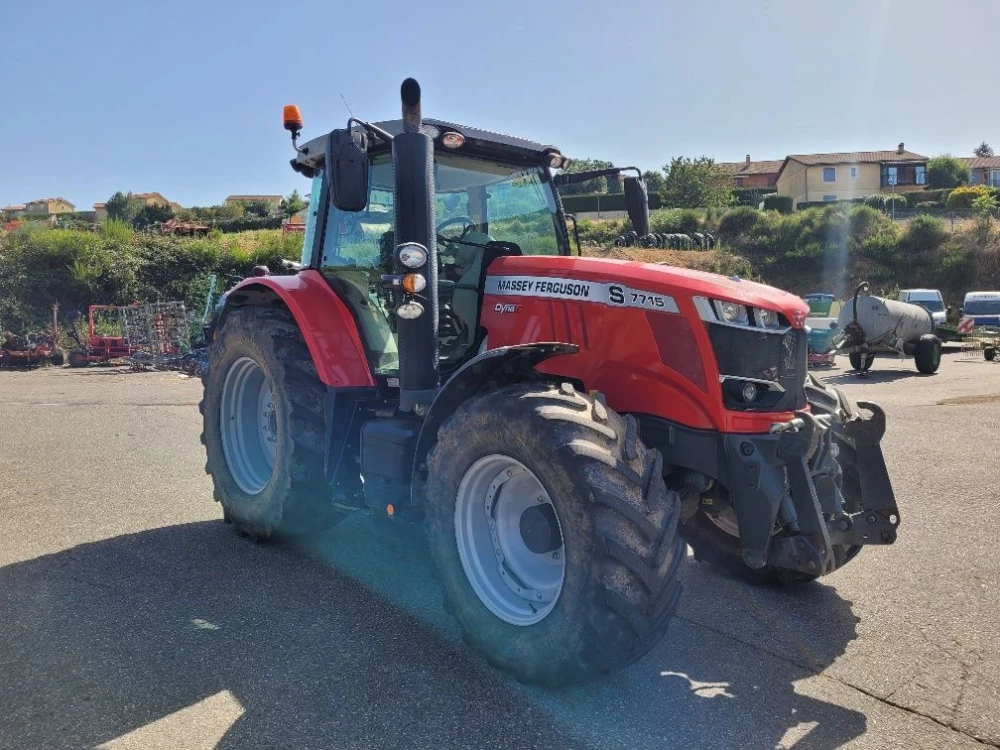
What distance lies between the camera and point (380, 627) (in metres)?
3.87

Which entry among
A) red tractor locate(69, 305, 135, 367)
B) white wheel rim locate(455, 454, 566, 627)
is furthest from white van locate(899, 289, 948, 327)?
white wheel rim locate(455, 454, 566, 627)

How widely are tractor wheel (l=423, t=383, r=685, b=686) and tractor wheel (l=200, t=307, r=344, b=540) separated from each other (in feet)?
4.44

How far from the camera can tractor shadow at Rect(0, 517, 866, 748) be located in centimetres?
299

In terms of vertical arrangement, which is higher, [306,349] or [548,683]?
[306,349]

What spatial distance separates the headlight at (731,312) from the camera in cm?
351

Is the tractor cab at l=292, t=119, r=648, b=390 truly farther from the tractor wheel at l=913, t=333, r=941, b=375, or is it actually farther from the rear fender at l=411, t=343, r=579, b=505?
the tractor wheel at l=913, t=333, r=941, b=375

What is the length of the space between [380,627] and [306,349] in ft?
6.01

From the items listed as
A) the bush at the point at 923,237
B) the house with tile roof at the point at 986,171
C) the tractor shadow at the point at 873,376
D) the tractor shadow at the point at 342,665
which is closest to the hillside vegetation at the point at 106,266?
the tractor shadow at the point at 873,376

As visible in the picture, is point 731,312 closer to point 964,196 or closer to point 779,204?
point 779,204

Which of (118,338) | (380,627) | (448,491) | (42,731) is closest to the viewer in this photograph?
(42,731)

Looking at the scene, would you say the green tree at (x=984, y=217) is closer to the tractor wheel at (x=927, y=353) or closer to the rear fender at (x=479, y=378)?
the tractor wheel at (x=927, y=353)

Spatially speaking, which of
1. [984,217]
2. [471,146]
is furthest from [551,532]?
[984,217]

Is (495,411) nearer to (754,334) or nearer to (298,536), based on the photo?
(754,334)

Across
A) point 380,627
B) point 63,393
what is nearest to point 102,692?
point 380,627
